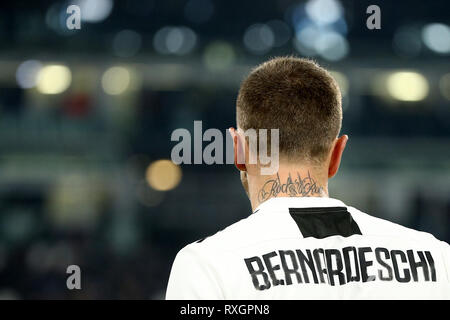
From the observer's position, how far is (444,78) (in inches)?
1000

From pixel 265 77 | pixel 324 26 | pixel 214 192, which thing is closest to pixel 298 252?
pixel 265 77

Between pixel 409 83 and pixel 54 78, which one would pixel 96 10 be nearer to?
pixel 54 78

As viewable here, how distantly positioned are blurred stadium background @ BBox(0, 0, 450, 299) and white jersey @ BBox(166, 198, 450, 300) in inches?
860

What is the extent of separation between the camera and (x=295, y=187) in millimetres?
1533

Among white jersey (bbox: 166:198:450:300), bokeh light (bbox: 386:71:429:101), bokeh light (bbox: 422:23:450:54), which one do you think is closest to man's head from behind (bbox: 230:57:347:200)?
white jersey (bbox: 166:198:450:300)

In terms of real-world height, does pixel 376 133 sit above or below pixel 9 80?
below

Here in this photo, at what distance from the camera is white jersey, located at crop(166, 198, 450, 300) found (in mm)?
1401

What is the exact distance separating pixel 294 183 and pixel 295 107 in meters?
0.21

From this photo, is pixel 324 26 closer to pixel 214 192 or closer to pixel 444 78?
pixel 444 78

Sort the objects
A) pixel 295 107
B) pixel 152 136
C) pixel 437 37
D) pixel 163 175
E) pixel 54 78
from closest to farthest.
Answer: pixel 295 107 < pixel 54 78 < pixel 152 136 < pixel 163 175 < pixel 437 37

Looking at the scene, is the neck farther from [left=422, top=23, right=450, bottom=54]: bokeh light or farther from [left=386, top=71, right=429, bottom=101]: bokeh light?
[left=422, top=23, right=450, bottom=54]: bokeh light

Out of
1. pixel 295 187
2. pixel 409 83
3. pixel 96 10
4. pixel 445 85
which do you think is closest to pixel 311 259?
pixel 295 187

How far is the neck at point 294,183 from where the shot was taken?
5.05 feet

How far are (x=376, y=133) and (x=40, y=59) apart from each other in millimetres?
14958
